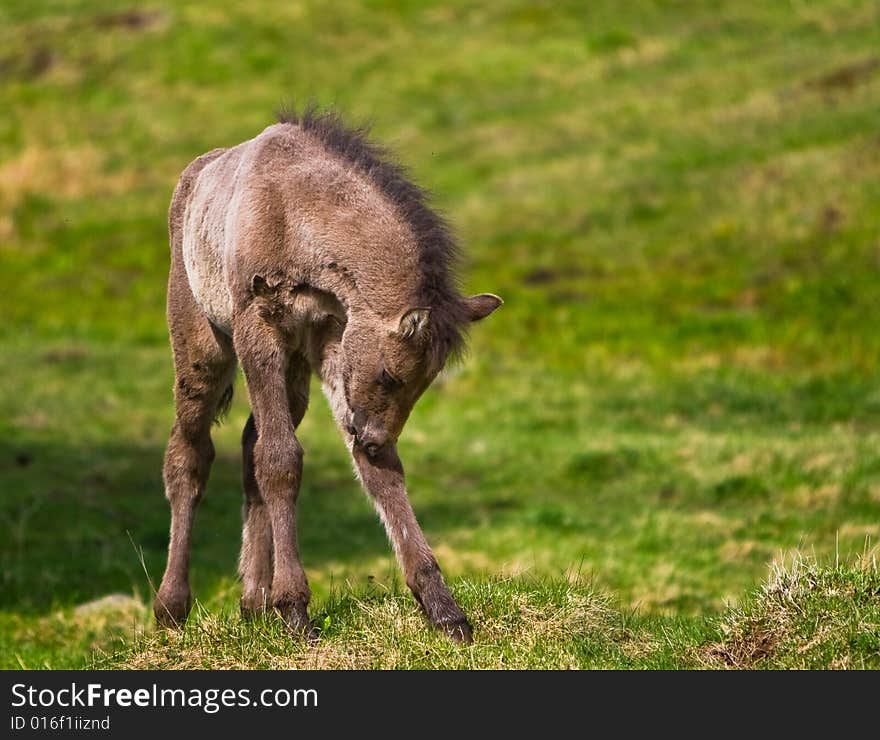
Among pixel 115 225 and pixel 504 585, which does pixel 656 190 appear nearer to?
pixel 115 225

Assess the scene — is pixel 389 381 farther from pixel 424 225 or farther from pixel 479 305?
pixel 424 225

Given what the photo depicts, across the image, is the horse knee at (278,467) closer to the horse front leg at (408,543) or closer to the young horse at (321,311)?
the young horse at (321,311)

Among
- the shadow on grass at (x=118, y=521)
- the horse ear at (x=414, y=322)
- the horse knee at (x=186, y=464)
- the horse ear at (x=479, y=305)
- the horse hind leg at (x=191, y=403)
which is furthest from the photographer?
the shadow on grass at (x=118, y=521)

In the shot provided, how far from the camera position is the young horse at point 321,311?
7148 millimetres

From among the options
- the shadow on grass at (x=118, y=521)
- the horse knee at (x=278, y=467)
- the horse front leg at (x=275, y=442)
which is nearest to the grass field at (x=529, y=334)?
the shadow on grass at (x=118, y=521)

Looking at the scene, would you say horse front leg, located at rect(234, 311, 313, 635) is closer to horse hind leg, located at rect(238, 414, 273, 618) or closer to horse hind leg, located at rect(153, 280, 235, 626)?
horse hind leg, located at rect(238, 414, 273, 618)

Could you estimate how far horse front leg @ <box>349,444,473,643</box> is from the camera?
22.5ft

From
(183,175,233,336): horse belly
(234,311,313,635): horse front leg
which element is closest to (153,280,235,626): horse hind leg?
(183,175,233,336): horse belly

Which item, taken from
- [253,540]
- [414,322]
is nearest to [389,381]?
[414,322]

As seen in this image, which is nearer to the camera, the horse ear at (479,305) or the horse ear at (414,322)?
the horse ear at (414,322)

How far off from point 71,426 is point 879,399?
1101cm

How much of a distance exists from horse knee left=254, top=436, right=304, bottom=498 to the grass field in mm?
746

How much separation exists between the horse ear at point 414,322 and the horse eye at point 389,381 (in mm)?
230

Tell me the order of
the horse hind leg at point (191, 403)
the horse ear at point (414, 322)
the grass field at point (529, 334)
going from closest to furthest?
1. the horse ear at point (414, 322)
2. the grass field at point (529, 334)
3. the horse hind leg at point (191, 403)
